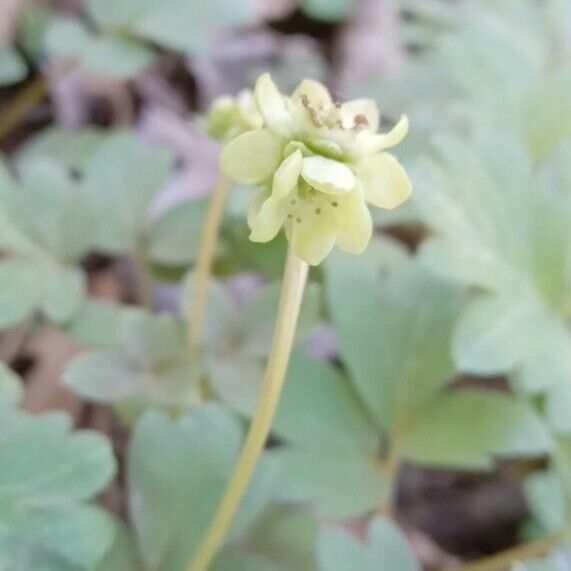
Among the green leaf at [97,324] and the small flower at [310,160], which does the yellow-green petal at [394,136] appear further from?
the green leaf at [97,324]

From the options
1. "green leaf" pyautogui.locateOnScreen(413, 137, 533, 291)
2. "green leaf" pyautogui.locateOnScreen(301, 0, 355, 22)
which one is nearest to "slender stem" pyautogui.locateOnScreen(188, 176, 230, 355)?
"green leaf" pyautogui.locateOnScreen(413, 137, 533, 291)

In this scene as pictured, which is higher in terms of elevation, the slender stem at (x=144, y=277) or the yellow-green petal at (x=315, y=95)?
the yellow-green petal at (x=315, y=95)

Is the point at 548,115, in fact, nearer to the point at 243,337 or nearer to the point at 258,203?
the point at 243,337

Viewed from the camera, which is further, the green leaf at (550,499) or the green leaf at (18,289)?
the green leaf at (550,499)

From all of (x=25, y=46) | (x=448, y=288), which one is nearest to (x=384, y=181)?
(x=448, y=288)

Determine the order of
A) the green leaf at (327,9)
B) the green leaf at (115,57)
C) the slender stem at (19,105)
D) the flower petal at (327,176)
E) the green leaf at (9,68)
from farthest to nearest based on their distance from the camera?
the green leaf at (327,9) → the slender stem at (19,105) → the green leaf at (115,57) → the green leaf at (9,68) → the flower petal at (327,176)

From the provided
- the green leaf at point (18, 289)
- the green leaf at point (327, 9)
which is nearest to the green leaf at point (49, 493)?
the green leaf at point (18, 289)

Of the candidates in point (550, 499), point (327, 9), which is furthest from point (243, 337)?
point (327, 9)
